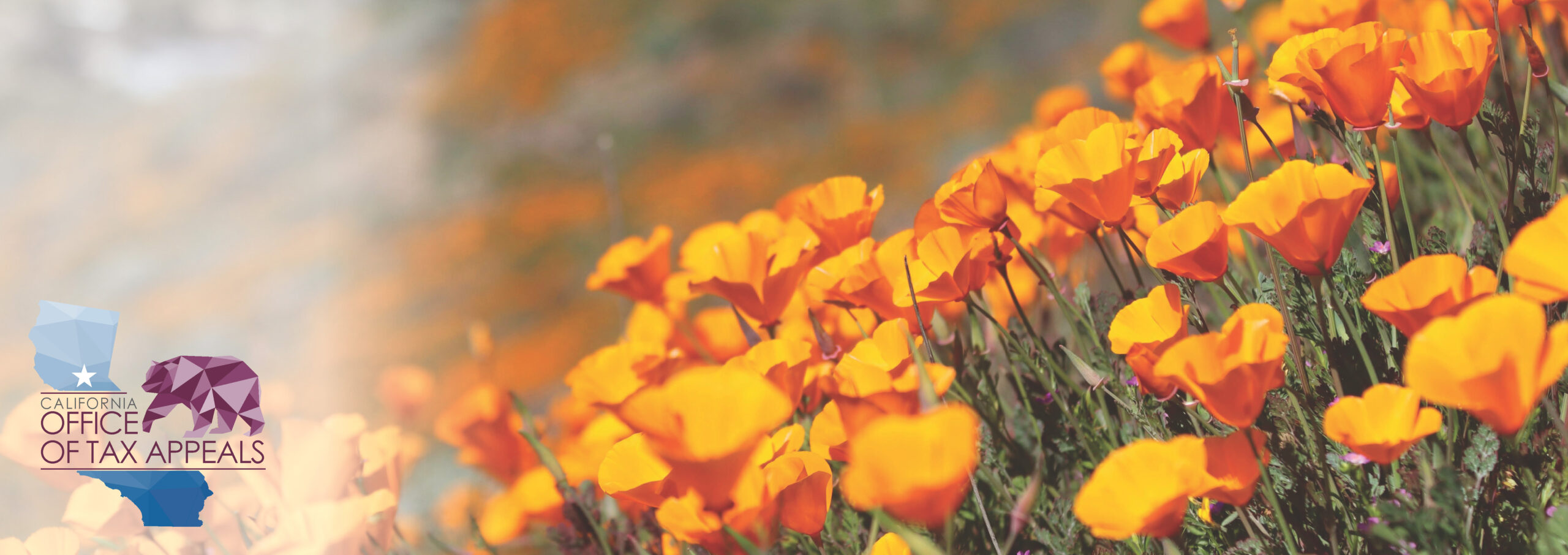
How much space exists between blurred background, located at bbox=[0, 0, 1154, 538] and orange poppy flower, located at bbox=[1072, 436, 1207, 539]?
135 centimetres

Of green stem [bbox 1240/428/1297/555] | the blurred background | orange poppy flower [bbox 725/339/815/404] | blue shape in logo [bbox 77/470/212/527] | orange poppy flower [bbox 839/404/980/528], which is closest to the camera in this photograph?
orange poppy flower [bbox 839/404/980/528]

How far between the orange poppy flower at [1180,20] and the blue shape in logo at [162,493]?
1044mm

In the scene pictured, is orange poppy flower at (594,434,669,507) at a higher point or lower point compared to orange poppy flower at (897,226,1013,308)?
lower

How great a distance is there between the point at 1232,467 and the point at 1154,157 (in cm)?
21

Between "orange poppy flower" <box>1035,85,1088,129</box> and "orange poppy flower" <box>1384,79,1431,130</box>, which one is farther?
"orange poppy flower" <box>1035,85,1088,129</box>

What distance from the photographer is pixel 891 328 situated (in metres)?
0.51

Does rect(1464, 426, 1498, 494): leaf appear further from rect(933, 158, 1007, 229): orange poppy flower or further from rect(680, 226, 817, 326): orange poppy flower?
rect(680, 226, 817, 326): orange poppy flower

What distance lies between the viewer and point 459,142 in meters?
2.96

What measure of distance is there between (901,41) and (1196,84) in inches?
91.6

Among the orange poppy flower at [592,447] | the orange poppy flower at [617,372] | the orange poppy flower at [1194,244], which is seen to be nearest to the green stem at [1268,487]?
the orange poppy flower at [1194,244]

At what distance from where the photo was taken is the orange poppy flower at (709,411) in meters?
0.37

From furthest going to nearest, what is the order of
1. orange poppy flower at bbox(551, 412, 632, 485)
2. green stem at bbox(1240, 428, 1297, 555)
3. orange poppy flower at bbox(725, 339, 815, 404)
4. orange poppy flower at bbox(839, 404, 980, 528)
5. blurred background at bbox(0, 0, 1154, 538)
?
blurred background at bbox(0, 0, 1154, 538), orange poppy flower at bbox(551, 412, 632, 485), orange poppy flower at bbox(725, 339, 815, 404), green stem at bbox(1240, 428, 1297, 555), orange poppy flower at bbox(839, 404, 980, 528)

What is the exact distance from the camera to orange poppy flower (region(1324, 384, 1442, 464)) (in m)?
0.40

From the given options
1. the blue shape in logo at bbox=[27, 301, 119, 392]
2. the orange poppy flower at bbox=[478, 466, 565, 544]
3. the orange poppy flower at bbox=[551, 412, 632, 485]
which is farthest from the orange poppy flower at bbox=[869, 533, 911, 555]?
the blue shape in logo at bbox=[27, 301, 119, 392]
